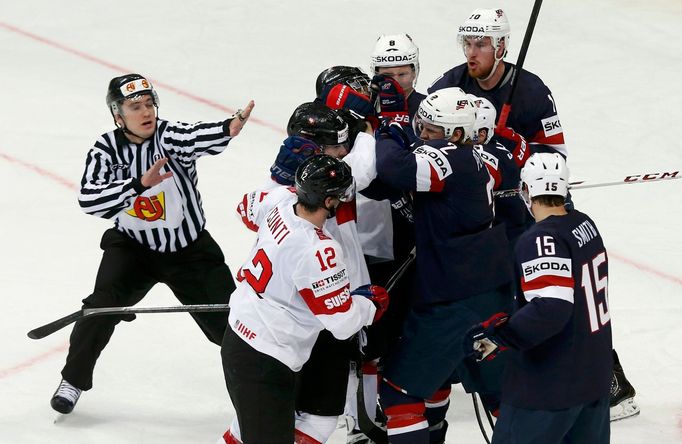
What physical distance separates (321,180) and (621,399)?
1768mm

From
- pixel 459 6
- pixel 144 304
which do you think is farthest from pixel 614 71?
pixel 144 304

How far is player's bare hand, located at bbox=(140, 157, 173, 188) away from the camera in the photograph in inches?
162

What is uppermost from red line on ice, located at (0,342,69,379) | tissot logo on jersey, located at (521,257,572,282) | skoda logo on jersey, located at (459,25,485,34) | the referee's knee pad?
skoda logo on jersey, located at (459,25,485,34)

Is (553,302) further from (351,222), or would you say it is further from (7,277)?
(7,277)

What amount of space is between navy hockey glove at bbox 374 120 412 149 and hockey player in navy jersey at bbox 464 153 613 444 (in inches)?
21.6

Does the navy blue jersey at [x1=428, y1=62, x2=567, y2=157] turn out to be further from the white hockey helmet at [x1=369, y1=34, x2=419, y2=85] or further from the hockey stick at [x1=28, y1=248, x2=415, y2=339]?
the hockey stick at [x1=28, y1=248, x2=415, y2=339]

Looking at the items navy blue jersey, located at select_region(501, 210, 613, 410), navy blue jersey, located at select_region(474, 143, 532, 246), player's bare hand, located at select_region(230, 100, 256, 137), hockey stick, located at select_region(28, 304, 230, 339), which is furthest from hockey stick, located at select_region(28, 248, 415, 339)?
navy blue jersey, located at select_region(501, 210, 613, 410)

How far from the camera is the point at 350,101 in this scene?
13.5ft

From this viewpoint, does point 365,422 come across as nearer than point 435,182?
No

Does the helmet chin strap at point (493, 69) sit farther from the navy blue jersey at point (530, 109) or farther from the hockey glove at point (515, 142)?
the hockey glove at point (515, 142)

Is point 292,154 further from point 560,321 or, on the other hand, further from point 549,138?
point 549,138

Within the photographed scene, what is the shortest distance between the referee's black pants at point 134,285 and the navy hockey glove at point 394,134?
3.20 feet

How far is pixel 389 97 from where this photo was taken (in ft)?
13.7

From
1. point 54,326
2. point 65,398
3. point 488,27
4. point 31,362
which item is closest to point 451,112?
point 488,27
